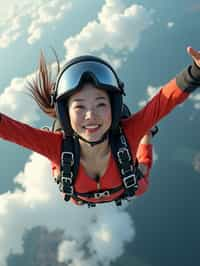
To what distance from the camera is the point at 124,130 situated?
3.26 meters

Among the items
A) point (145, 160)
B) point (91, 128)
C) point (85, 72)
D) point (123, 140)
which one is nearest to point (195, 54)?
point (85, 72)

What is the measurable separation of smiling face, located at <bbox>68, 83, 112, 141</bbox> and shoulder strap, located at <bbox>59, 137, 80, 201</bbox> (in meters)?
0.39

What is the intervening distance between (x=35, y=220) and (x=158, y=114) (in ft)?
456

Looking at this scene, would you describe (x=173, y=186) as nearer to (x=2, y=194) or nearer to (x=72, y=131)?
(x=2, y=194)

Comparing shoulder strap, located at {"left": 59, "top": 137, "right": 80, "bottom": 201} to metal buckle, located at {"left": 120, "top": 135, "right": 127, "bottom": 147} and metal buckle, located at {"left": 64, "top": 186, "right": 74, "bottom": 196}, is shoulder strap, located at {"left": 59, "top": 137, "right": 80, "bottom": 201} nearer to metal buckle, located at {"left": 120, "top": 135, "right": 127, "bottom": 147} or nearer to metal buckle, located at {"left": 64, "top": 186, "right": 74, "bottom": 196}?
metal buckle, located at {"left": 64, "top": 186, "right": 74, "bottom": 196}

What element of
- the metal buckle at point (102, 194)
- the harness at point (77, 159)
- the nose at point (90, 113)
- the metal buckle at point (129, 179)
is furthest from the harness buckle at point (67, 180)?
the nose at point (90, 113)

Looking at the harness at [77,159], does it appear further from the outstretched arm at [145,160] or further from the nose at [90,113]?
the outstretched arm at [145,160]

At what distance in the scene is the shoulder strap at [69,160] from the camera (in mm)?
3164

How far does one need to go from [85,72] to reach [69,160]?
0.83 m

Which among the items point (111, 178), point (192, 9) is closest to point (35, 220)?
point (192, 9)

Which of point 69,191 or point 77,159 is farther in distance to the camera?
point 69,191

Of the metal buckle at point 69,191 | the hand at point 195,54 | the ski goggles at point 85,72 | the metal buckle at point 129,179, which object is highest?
the ski goggles at point 85,72

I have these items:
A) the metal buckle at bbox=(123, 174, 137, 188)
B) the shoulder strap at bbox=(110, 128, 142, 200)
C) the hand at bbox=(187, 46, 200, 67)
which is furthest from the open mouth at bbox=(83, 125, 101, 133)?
the hand at bbox=(187, 46, 200, 67)

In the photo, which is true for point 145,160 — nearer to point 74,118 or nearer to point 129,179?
point 129,179
